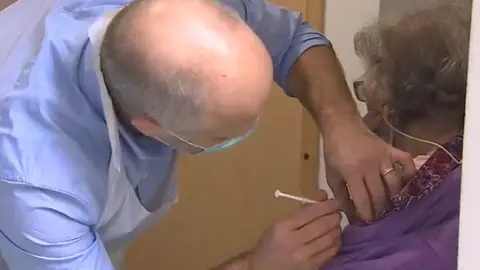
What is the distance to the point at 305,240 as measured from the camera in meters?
0.87

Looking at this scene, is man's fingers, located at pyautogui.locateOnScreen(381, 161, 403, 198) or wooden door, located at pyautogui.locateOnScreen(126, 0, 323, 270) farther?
wooden door, located at pyautogui.locateOnScreen(126, 0, 323, 270)

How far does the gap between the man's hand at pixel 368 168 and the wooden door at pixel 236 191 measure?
0.60m

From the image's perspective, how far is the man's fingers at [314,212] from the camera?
0.87 meters

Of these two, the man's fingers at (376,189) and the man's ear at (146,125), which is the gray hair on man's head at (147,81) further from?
the man's fingers at (376,189)

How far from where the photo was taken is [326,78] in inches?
36.9

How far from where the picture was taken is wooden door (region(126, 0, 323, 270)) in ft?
4.90

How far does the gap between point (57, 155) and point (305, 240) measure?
10.7 inches

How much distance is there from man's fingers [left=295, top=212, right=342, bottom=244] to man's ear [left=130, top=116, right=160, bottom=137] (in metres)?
0.20

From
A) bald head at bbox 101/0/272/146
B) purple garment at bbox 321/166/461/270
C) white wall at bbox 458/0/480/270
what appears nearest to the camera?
white wall at bbox 458/0/480/270

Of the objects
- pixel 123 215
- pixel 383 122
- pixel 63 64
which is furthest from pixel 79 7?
pixel 383 122

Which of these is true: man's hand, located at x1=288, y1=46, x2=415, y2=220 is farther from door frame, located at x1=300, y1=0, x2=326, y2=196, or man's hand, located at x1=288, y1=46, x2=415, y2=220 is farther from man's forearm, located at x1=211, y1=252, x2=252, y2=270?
door frame, located at x1=300, y1=0, x2=326, y2=196

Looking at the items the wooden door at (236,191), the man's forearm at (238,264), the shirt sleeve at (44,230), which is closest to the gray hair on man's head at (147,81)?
the shirt sleeve at (44,230)

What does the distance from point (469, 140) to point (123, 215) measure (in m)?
0.45

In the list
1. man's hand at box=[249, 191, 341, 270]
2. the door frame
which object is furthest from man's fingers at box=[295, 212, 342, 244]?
the door frame
